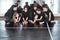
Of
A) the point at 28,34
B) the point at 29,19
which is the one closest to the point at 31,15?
the point at 29,19

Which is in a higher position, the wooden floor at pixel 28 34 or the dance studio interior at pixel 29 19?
the dance studio interior at pixel 29 19

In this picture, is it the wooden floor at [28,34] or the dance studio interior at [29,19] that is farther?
the dance studio interior at [29,19]

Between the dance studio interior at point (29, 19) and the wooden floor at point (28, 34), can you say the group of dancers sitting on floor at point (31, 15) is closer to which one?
the dance studio interior at point (29, 19)

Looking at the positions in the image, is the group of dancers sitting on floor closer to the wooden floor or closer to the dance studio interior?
the dance studio interior

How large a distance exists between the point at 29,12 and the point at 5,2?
2.41 meters

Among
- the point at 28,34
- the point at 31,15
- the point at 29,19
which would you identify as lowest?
the point at 28,34

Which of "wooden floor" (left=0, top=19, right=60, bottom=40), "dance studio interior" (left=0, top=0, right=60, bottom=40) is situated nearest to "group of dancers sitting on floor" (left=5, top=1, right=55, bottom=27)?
"dance studio interior" (left=0, top=0, right=60, bottom=40)

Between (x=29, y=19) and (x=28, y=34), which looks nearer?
(x=28, y=34)

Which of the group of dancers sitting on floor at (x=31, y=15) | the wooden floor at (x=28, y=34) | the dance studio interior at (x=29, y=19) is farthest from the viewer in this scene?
the group of dancers sitting on floor at (x=31, y=15)

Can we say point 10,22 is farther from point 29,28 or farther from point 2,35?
point 2,35

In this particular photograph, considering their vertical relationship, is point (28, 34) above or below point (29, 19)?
below

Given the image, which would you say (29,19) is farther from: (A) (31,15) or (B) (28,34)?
(B) (28,34)

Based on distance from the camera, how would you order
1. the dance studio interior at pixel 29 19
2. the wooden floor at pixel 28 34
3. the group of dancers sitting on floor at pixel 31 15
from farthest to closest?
the group of dancers sitting on floor at pixel 31 15 < the dance studio interior at pixel 29 19 < the wooden floor at pixel 28 34

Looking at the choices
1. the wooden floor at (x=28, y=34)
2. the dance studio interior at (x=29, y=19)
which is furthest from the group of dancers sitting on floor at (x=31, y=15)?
the wooden floor at (x=28, y=34)
